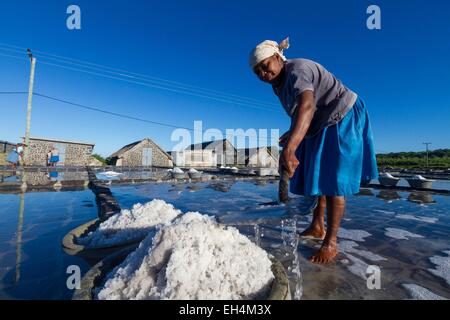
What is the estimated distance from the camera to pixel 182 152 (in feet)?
105

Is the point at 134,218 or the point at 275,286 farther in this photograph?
the point at 134,218

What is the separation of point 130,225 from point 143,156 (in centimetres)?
2681

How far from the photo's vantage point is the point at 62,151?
23.0 m

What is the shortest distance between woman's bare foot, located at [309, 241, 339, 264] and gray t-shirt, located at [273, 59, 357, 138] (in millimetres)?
873

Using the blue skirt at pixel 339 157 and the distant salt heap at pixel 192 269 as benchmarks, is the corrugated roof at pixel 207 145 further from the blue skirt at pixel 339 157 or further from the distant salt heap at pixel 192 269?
the distant salt heap at pixel 192 269

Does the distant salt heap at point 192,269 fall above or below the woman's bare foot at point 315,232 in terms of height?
above

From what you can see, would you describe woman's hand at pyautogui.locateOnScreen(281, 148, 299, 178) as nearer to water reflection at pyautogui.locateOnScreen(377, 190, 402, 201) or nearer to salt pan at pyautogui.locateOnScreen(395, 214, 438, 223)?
salt pan at pyautogui.locateOnScreen(395, 214, 438, 223)

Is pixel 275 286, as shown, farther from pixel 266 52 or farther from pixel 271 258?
pixel 266 52

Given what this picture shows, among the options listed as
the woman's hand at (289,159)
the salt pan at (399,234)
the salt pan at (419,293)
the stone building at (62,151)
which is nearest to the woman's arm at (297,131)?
the woman's hand at (289,159)

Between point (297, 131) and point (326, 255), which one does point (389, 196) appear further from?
point (297, 131)

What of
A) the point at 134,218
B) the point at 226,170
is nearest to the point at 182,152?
the point at 226,170

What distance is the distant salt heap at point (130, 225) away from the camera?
1865 mm

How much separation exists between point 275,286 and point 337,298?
0.51 m

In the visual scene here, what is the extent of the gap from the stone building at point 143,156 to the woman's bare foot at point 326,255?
26.8 m
